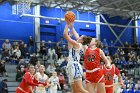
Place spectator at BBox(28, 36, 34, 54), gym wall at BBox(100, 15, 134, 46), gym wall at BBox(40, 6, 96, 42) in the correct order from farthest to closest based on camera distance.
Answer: gym wall at BBox(100, 15, 134, 46)
gym wall at BBox(40, 6, 96, 42)
spectator at BBox(28, 36, 34, 54)

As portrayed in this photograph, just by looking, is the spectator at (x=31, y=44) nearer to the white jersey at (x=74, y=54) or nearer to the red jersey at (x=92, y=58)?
the red jersey at (x=92, y=58)

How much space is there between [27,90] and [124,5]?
2324 centimetres

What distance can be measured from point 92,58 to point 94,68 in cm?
33

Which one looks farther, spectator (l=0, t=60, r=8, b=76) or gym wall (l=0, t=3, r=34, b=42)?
gym wall (l=0, t=3, r=34, b=42)

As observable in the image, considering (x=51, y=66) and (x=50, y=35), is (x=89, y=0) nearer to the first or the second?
(x=50, y=35)

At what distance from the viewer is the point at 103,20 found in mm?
35750

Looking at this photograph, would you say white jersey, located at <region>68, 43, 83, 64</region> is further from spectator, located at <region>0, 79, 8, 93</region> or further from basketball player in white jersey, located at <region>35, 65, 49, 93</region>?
spectator, located at <region>0, 79, 8, 93</region>

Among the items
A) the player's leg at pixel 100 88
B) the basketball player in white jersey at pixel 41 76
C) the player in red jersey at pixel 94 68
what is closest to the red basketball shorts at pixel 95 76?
the player in red jersey at pixel 94 68

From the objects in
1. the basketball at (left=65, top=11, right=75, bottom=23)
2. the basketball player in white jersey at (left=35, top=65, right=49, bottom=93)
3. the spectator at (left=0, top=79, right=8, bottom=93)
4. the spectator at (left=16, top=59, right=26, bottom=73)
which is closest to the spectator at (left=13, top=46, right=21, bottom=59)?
the spectator at (left=16, top=59, right=26, bottom=73)

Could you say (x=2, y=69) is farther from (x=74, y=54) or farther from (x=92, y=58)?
(x=74, y=54)

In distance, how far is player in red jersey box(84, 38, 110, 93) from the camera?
36.4 ft

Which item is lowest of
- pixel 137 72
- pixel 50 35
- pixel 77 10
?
pixel 137 72

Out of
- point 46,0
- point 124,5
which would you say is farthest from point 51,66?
point 124,5

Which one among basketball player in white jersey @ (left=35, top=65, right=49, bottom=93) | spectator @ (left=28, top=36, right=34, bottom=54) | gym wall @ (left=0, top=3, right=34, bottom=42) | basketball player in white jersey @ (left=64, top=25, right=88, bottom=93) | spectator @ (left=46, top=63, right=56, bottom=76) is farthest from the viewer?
gym wall @ (left=0, top=3, right=34, bottom=42)
